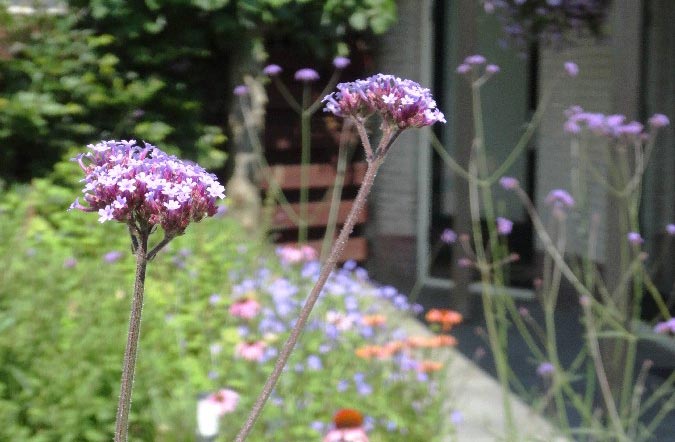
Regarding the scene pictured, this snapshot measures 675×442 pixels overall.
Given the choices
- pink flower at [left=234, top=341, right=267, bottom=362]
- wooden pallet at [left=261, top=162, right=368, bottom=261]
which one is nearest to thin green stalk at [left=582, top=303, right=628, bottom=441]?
pink flower at [left=234, top=341, right=267, bottom=362]

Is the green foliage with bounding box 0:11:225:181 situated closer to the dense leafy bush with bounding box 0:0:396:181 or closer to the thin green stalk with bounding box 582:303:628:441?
the dense leafy bush with bounding box 0:0:396:181

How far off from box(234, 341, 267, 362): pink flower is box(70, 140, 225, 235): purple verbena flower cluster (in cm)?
257

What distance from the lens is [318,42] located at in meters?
7.80

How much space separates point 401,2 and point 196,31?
6.67 feet

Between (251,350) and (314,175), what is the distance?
4619 millimetres

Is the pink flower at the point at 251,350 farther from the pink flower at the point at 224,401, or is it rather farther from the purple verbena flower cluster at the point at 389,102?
the purple verbena flower cluster at the point at 389,102

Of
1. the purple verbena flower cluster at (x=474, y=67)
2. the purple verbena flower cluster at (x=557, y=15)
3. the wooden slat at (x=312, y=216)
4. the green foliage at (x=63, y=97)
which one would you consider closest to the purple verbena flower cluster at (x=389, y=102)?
the purple verbena flower cluster at (x=474, y=67)

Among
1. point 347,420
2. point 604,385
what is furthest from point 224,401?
point 604,385

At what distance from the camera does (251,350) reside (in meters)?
3.75

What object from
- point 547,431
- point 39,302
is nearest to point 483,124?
point 547,431

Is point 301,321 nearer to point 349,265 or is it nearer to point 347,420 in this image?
point 347,420

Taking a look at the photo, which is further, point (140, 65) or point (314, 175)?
point (314, 175)

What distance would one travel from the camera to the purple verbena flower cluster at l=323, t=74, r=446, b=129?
1299mm

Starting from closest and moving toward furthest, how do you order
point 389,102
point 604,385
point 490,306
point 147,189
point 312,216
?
A: point 147,189
point 389,102
point 604,385
point 490,306
point 312,216
